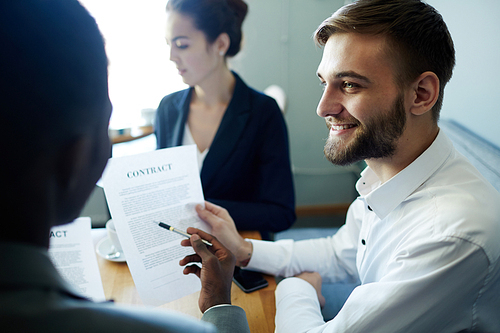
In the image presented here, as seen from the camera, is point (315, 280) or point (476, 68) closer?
point (315, 280)

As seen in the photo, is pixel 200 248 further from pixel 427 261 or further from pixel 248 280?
pixel 427 261

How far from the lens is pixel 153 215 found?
86 centimetres

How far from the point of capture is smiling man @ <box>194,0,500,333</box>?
646mm

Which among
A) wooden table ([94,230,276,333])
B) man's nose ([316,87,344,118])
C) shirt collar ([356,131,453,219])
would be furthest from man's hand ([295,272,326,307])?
man's nose ([316,87,344,118])

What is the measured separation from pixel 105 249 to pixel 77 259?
0.17 m

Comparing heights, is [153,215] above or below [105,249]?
above

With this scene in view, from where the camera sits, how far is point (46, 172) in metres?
0.36

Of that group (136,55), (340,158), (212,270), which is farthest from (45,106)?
(136,55)

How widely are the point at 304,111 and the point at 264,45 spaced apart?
2.05 feet

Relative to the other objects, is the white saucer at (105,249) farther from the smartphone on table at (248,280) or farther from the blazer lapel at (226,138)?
the blazer lapel at (226,138)

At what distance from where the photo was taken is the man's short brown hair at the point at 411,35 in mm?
804

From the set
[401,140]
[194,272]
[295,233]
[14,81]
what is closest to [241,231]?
[194,272]

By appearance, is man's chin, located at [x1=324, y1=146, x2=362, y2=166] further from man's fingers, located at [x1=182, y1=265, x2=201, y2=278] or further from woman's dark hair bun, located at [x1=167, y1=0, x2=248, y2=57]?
woman's dark hair bun, located at [x1=167, y1=0, x2=248, y2=57]

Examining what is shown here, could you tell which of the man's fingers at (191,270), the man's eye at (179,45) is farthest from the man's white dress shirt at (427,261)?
the man's eye at (179,45)
